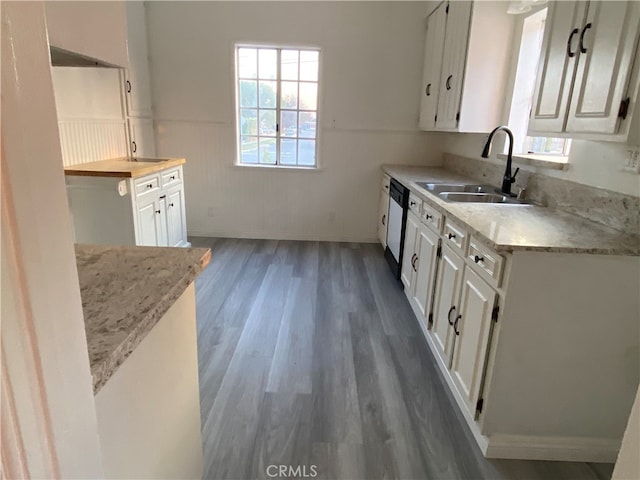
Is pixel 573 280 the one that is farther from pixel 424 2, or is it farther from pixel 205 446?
pixel 424 2

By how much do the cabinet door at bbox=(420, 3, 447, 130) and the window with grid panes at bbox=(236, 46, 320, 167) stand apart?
46.3 inches

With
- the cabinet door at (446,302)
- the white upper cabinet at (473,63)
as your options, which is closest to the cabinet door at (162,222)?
the cabinet door at (446,302)

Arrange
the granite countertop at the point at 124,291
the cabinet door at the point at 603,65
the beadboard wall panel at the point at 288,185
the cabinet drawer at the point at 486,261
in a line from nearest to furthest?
the granite countertop at the point at 124,291 < the cabinet door at the point at 603,65 < the cabinet drawer at the point at 486,261 < the beadboard wall panel at the point at 288,185

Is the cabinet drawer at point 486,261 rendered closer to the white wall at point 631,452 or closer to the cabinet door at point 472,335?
the cabinet door at point 472,335

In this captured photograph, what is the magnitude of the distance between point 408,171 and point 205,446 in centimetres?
310

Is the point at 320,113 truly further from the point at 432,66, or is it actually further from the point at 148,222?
the point at 148,222

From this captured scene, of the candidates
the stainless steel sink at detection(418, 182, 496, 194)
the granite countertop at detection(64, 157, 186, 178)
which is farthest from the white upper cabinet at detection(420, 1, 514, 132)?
the granite countertop at detection(64, 157, 186, 178)

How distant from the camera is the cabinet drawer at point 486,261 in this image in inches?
62.2

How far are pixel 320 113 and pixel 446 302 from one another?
2932 mm

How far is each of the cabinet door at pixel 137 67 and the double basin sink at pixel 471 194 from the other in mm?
2994

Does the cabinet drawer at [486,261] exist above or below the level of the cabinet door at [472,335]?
above

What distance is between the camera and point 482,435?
5.68 ft

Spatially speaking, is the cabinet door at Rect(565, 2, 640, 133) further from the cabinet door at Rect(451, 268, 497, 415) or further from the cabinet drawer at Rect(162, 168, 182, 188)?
the cabinet drawer at Rect(162, 168, 182, 188)

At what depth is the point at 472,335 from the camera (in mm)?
1810
